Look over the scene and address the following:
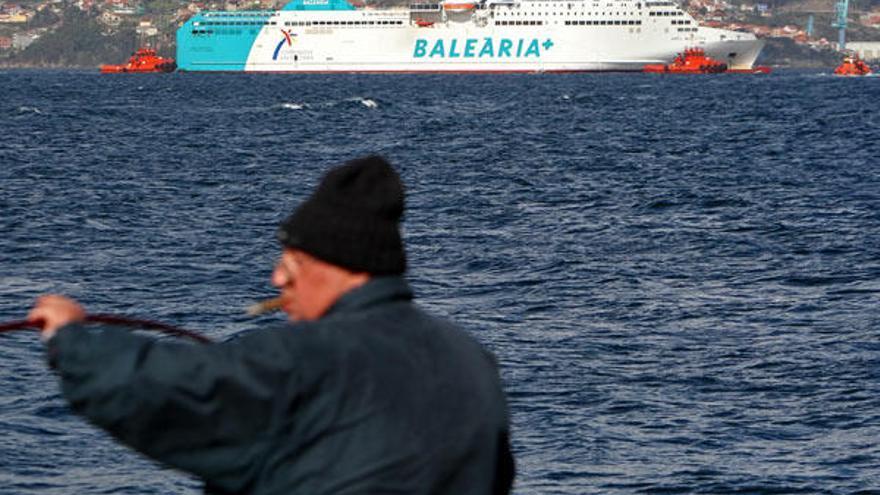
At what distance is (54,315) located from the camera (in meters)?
3.20

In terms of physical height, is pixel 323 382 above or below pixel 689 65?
above

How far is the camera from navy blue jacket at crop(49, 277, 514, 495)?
9.98 ft

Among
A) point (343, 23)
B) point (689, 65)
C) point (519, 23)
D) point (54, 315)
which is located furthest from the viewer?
point (343, 23)

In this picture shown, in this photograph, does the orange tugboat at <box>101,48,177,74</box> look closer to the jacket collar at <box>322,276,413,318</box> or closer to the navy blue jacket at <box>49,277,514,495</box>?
the jacket collar at <box>322,276,413,318</box>

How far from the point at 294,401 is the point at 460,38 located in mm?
151273

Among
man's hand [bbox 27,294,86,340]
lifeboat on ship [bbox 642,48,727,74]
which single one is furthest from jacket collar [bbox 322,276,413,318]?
lifeboat on ship [bbox 642,48,727,74]

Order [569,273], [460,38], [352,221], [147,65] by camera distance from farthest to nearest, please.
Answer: [147,65] < [460,38] < [569,273] < [352,221]

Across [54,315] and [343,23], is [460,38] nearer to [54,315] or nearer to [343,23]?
[343,23]

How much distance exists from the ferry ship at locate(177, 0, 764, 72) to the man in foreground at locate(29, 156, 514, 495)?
479 ft

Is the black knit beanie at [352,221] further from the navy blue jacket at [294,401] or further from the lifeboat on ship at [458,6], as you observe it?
the lifeboat on ship at [458,6]

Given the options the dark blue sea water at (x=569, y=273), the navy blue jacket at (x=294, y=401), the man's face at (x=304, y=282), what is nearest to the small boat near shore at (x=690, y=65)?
the dark blue sea water at (x=569, y=273)

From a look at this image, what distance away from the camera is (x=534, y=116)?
82188 millimetres

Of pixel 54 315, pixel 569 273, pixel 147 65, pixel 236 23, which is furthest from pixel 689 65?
pixel 54 315

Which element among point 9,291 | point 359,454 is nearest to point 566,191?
point 9,291
